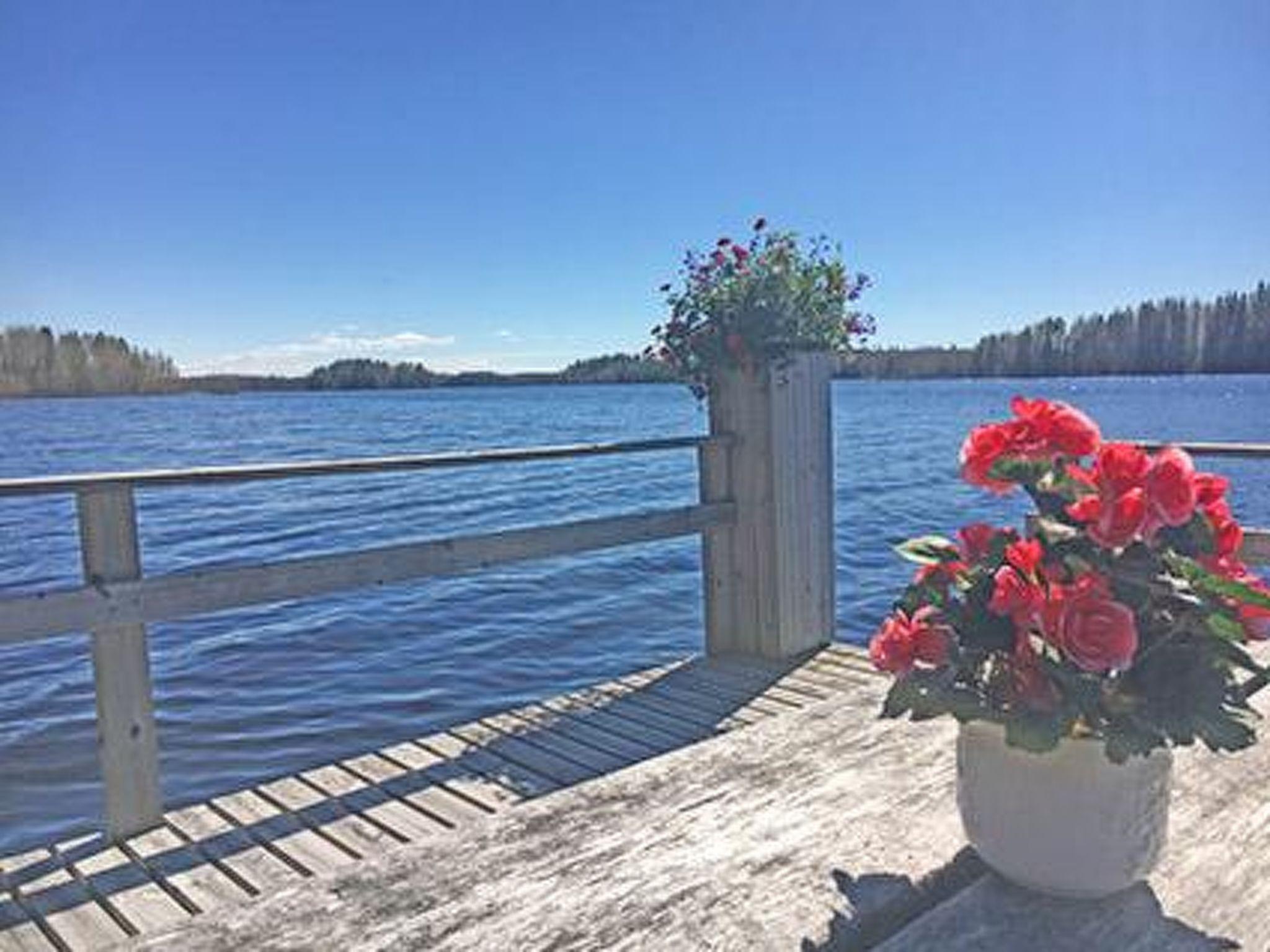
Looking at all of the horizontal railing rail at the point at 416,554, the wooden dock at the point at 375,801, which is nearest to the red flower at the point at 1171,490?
the wooden dock at the point at 375,801

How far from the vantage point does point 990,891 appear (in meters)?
0.82

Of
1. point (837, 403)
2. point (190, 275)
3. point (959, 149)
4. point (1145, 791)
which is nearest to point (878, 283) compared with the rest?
point (1145, 791)

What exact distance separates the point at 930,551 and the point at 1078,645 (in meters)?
0.19

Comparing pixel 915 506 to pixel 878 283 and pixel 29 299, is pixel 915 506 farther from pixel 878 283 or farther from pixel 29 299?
pixel 29 299

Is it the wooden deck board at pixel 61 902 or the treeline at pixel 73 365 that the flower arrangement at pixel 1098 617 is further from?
the treeline at pixel 73 365

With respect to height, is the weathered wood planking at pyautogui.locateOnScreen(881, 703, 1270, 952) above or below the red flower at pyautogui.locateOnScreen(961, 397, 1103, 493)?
below

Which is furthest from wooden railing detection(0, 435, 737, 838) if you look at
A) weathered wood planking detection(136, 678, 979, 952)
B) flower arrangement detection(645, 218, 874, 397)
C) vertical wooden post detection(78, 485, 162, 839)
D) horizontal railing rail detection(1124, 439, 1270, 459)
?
horizontal railing rail detection(1124, 439, 1270, 459)

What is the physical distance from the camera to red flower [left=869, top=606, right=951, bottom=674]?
2.67ft

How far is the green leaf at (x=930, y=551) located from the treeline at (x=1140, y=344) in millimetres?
37017

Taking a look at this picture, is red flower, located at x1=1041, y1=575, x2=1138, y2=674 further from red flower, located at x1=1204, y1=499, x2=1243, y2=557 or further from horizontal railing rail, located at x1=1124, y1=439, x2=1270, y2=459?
horizontal railing rail, located at x1=1124, y1=439, x2=1270, y2=459

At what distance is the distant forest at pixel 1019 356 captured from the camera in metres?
29.0

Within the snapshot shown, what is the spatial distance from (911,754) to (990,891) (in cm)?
32

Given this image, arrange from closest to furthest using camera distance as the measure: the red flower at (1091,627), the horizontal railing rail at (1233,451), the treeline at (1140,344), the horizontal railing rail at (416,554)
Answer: the red flower at (1091,627) < the horizontal railing rail at (416,554) < the horizontal railing rail at (1233,451) < the treeline at (1140,344)

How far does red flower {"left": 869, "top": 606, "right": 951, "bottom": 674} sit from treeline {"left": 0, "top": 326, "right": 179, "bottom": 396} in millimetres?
28181
